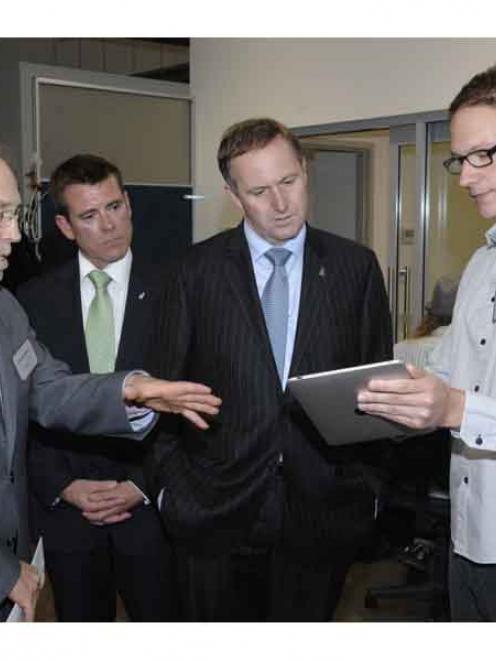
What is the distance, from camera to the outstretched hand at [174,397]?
179cm

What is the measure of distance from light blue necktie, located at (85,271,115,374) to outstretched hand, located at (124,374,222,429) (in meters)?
0.40

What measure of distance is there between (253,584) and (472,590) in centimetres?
55

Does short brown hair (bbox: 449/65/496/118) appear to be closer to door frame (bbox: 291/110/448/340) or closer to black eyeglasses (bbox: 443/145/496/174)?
black eyeglasses (bbox: 443/145/496/174)

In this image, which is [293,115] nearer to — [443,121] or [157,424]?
[443,121]

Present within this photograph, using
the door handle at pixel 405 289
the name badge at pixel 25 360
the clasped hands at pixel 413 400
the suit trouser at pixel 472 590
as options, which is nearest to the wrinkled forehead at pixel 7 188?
the name badge at pixel 25 360

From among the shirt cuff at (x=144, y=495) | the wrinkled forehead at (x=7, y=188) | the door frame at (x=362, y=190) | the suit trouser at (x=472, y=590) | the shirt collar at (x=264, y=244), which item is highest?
the door frame at (x=362, y=190)

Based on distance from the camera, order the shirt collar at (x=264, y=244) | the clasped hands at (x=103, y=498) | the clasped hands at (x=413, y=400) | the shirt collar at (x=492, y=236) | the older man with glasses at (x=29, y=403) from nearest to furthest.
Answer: the clasped hands at (x=413, y=400) < the older man with glasses at (x=29, y=403) < the shirt collar at (x=492, y=236) < the shirt collar at (x=264, y=244) < the clasped hands at (x=103, y=498)

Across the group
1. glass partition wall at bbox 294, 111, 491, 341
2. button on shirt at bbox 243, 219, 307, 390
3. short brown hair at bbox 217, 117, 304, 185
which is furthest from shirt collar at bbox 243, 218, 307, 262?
glass partition wall at bbox 294, 111, 491, 341

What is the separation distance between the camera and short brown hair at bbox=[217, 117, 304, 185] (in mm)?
1981

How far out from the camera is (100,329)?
7.66ft

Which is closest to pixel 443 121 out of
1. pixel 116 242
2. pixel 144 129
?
pixel 144 129

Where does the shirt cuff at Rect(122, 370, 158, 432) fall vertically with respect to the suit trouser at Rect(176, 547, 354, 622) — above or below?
above

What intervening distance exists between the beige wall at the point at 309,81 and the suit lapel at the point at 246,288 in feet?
9.96

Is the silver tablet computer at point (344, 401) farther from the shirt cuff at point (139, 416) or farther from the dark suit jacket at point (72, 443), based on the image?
the dark suit jacket at point (72, 443)
